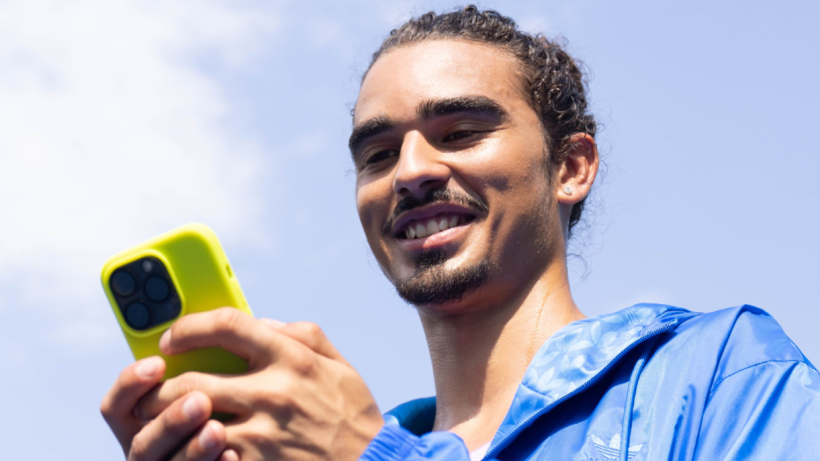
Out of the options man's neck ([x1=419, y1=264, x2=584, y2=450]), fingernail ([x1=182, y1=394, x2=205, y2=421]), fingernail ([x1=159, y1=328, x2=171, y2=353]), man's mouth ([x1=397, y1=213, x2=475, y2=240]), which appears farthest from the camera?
man's mouth ([x1=397, y1=213, x2=475, y2=240])

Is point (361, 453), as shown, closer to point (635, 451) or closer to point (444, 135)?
point (635, 451)

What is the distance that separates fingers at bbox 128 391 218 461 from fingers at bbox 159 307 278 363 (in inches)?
4.7

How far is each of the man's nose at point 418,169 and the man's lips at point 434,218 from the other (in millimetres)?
94

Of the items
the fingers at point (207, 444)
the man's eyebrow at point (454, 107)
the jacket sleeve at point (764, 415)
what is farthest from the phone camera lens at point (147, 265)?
the man's eyebrow at point (454, 107)

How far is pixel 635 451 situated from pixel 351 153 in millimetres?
2306

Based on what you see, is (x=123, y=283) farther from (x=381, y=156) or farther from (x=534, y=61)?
(x=534, y=61)

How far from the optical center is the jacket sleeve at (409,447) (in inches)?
66.1

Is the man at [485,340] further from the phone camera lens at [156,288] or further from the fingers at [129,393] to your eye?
the phone camera lens at [156,288]

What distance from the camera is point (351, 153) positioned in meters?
3.94

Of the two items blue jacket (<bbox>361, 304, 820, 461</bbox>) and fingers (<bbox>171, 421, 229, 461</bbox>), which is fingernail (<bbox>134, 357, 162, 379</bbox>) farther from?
blue jacket (<bbox>361, 304, 820, 461</bbox>)

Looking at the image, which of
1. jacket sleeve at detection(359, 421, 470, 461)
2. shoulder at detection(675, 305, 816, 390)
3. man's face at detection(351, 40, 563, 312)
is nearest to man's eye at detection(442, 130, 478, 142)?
man's face at detection(351, 40, 563, 312)

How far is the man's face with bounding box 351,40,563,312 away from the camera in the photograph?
11.0ft

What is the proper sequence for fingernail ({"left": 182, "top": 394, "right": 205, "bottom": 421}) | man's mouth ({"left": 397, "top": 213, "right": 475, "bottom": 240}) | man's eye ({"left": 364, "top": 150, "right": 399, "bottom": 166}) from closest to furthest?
fingernail ({"left": 182, "top": 394, "right": 205, "bottom": 421}), man's mouth ({"left": 397, "top": 213, "right": 475, "bottom": 240}), man's eye ({"left": 364, "top": 150, "right": 399, "bottom": 166})

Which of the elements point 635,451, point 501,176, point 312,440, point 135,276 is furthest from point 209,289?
point 501,176
